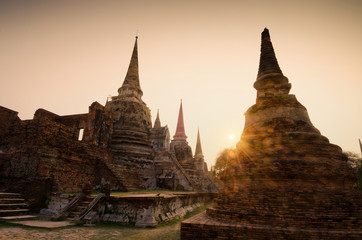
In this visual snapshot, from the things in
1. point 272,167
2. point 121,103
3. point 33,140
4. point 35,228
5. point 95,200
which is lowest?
point 35,228

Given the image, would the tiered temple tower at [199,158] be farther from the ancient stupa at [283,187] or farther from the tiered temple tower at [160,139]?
the ancient stupa at [283,187]

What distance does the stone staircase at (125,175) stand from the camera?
11852 millimetres

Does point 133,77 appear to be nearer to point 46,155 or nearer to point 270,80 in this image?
point 46,155

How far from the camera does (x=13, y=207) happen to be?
7043 mm

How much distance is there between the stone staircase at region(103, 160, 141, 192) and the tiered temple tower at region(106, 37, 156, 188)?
62.5 inches

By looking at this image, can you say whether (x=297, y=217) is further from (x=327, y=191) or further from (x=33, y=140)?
(x=33, y=140)

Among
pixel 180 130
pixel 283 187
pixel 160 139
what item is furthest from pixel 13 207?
pixel 180 130

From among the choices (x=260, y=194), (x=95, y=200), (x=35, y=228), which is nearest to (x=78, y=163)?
(x=95, y=200)

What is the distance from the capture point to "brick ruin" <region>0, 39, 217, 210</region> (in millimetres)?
8891

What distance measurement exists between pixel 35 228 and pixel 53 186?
263cm

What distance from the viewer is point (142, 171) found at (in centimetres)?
1592

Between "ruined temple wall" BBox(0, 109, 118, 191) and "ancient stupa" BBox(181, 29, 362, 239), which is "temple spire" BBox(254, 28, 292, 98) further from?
"ruined temple wall" BBox(0, 109, 118, 191)

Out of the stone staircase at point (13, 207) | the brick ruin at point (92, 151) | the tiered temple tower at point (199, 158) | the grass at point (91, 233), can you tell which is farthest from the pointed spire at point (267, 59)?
the tiered temple tower at point (199, 158)

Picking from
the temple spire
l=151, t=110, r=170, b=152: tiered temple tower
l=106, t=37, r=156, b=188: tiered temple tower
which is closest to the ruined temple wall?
l=106, t=37, r=156, b=188: tiered temple tower
